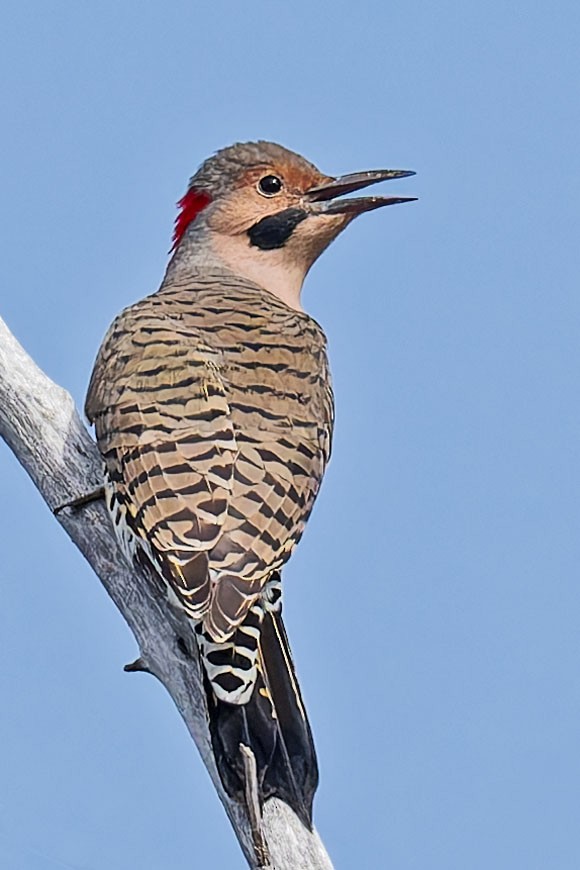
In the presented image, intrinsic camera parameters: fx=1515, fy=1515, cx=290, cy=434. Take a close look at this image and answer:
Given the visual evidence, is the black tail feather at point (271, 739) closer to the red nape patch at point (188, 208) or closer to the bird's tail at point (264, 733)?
the bird's tail at point (264, 733)

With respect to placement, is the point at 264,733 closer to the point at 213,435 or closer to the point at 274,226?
the point at 213,435

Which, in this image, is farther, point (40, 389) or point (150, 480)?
point (40, 389)

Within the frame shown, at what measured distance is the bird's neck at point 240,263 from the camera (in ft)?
21.4

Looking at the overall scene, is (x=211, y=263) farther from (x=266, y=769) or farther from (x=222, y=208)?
(x=266, y=769)

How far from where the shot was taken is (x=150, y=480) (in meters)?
4.58

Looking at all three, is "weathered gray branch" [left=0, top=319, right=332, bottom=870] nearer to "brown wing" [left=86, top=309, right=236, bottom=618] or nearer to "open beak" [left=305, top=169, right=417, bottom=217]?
"brown wing" [left=86, top=309, right=236, bottom=618]

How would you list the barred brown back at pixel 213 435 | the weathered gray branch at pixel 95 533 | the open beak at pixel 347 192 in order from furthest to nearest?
1. the open beak at pixel 347 192
2. the barred brown back at pixel 213 435
3. the weathered gray branch at pixel 95 533

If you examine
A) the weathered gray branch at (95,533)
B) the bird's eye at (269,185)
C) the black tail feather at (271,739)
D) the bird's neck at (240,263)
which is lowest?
the black tail feather at (271,739)

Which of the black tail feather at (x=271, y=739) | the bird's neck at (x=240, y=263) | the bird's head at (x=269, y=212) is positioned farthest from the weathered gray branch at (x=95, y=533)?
the bird's head at (x=269, y=212)

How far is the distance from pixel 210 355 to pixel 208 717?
1.44 m

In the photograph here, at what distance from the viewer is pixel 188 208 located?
Answer: 6.81m

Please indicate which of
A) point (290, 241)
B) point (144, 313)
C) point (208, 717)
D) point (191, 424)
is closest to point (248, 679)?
point (208, 717)

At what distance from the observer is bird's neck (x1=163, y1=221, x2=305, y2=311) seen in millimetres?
6516

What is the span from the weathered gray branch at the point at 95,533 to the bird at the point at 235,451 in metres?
0.08
